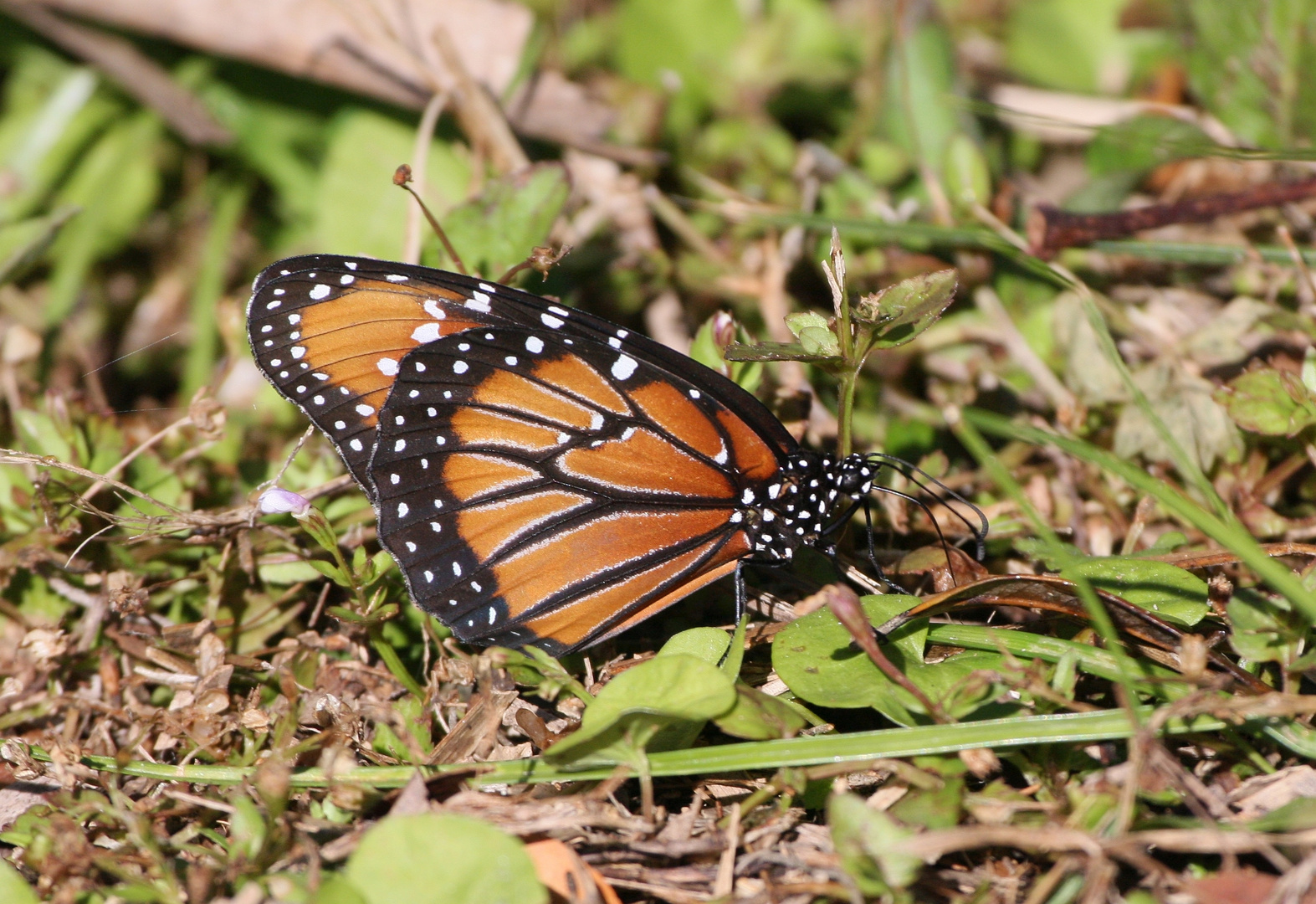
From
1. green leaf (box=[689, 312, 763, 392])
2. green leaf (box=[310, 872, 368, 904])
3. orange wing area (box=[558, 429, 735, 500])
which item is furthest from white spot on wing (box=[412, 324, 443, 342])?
green leaf (box=[310, 872, 368, 904])

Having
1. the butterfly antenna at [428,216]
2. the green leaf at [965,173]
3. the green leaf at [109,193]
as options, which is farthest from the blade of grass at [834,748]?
the green leaf at [109,193]

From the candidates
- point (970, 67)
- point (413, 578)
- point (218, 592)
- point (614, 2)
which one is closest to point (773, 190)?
point (970, 67)

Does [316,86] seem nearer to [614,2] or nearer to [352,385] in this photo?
[614,2]

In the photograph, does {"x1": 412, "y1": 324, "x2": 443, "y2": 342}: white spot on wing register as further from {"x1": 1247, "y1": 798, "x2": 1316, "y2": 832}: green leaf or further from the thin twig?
{"x1": 1247, "y1": 798, "x2": 1316, "y2": 832}: green leaf

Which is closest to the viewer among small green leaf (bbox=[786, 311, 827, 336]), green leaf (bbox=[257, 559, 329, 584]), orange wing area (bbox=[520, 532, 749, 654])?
small green leaf (bbox=[786, 311, 827, 336])

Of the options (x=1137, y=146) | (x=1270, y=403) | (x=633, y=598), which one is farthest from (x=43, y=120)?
(x=1270, y=403)

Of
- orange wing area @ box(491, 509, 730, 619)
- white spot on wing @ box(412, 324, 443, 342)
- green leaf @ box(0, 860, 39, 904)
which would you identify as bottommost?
green leaf @ box(0, 860, 39, 904)

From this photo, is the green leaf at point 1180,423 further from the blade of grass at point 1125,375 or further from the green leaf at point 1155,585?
the green leaf at point 1155,585

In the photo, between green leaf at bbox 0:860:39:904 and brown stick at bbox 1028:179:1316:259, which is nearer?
green leaf at bbox 0:860:39:904
